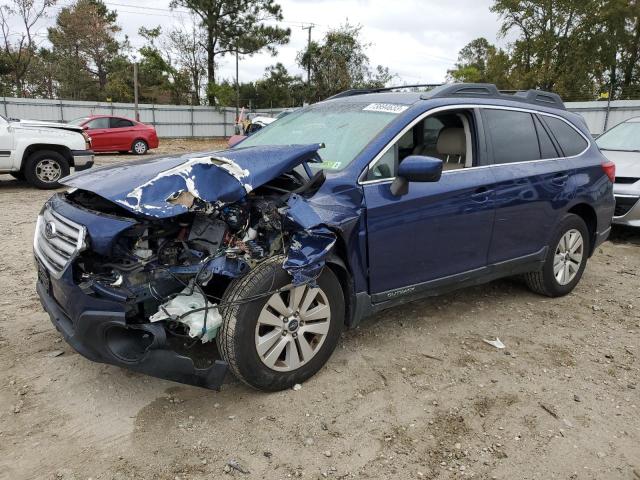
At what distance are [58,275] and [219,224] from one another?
2.81 feet

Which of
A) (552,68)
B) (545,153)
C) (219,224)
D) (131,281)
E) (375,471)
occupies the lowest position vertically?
(375,471)

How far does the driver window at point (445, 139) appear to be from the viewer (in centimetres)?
368

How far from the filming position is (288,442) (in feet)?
8.42

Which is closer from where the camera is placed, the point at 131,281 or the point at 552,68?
the point at 131,281

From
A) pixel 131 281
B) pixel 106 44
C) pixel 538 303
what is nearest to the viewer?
pixel 131 281

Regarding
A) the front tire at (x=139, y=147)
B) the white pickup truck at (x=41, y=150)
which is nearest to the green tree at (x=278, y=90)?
the front tire at (x=139, y=147)

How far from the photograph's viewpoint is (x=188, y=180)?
2639mm

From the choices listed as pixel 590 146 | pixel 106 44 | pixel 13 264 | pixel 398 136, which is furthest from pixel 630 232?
pixel 106 44

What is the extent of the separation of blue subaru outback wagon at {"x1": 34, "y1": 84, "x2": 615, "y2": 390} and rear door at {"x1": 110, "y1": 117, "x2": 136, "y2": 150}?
15422mm

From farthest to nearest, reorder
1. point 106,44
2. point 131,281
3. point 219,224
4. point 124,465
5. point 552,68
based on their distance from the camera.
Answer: point 106,44 < point 552,68 < point 219,224 < point 131,281 < point 124,465

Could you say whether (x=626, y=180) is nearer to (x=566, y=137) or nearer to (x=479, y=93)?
(x=566, y=137)

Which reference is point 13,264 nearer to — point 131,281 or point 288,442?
point 131,281

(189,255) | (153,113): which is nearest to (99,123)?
(153,113)

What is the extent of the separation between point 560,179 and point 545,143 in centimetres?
33
